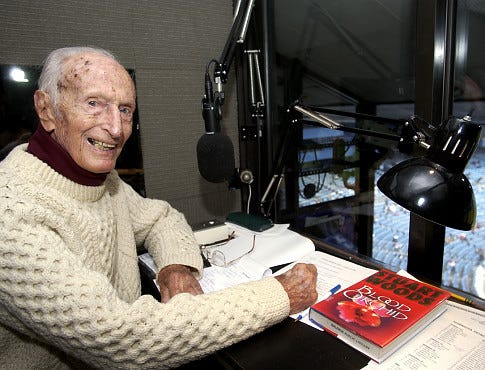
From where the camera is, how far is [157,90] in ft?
4.78

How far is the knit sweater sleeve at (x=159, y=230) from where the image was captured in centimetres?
103

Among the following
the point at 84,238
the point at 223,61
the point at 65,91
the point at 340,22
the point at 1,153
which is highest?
the point at 340,22

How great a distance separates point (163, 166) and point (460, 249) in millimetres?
1225

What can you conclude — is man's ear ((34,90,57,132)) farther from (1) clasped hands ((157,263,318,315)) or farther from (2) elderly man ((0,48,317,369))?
(1) clasped hands ((157,263,318,315))

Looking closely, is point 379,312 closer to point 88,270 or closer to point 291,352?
point 291,352

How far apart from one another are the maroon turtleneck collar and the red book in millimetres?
631

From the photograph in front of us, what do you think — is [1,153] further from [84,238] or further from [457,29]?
[457,29]

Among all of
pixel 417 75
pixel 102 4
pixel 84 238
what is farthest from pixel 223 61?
pixel 84 238

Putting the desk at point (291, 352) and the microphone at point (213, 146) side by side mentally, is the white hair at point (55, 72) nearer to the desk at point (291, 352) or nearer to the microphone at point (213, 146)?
the microphone at point (213, 146)

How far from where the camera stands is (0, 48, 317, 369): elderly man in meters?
0.61

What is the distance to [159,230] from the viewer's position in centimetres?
114

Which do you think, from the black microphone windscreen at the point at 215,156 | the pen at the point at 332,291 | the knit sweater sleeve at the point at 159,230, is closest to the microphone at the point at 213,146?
the black microphone windscreen at the point at 215,156

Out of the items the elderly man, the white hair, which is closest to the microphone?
the elderly man

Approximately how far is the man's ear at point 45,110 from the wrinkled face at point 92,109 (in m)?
0.01
